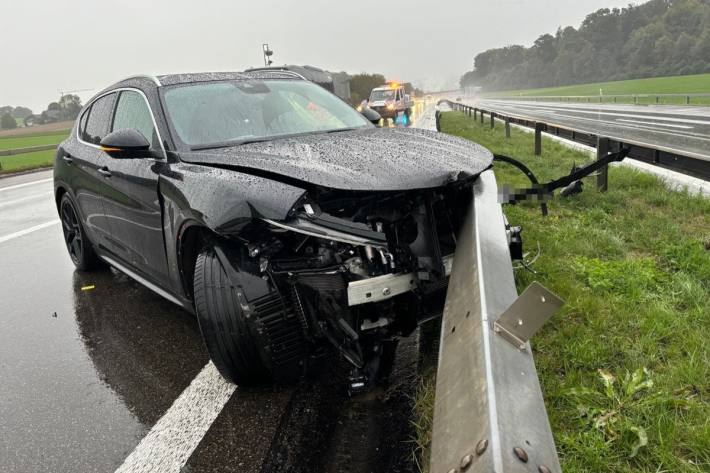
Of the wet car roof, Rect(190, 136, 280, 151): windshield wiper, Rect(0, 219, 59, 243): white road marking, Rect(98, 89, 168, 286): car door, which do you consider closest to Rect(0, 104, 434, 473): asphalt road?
Rect(98, 89, 168, 286): car door

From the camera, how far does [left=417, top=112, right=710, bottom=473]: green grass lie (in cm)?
227

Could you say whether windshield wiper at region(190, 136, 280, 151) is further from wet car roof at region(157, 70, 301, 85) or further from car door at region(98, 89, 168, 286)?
wet car roof at region(157, 70, 301, 85)

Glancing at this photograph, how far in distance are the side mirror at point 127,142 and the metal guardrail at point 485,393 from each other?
2.12m

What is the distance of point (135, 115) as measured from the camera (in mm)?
4023

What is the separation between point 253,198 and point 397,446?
131 centimetres

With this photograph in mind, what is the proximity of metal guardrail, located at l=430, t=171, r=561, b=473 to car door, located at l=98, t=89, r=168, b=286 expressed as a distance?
205cm

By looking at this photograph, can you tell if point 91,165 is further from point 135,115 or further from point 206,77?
point 206,77

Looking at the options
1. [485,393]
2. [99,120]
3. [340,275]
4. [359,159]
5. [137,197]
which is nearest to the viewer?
[485,393]

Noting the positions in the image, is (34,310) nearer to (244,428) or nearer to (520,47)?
(244,428)

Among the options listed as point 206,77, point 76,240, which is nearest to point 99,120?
point 206,77

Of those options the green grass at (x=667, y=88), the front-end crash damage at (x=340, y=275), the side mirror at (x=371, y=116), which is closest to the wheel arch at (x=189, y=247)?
the front-end crash damage at (x=340, y=275)

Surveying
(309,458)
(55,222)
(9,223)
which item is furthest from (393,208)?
(9,223)

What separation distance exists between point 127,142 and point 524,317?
2.59 meters

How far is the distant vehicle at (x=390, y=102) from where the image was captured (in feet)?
103
